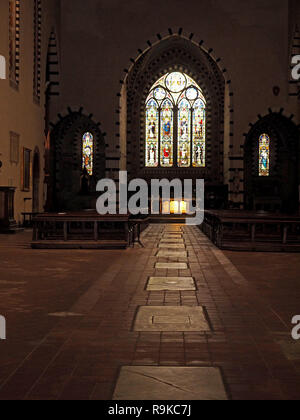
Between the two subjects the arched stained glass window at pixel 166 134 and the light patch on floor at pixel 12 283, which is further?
the arched stained glass window at pixel 166 134

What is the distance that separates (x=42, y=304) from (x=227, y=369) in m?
2.74

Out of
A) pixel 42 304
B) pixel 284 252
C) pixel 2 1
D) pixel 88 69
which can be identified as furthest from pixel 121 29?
pixel 42 304

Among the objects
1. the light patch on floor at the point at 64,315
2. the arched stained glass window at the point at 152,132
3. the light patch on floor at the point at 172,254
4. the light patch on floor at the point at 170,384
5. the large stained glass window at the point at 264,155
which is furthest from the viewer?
the arched stained glass window at the point at 152,132

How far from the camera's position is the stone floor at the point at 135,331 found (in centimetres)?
345

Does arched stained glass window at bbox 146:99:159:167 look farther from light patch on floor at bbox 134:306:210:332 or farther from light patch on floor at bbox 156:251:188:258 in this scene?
light patch on floor at bbox 134:306:210:332

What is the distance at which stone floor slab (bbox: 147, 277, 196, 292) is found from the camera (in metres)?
6.87

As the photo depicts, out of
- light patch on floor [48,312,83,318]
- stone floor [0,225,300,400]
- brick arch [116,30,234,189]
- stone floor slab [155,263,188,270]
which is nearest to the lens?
stone floor [0,225,300,400]

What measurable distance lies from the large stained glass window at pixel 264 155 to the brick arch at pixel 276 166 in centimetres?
19

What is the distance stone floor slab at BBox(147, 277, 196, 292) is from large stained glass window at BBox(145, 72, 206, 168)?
22725mm

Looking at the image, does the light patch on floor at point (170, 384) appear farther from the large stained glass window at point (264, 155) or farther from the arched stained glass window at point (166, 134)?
the arched stained glass window at point (166, 134)

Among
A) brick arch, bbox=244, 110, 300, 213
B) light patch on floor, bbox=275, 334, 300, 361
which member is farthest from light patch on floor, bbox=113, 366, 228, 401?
brick arch, bbox=244, 110, 300, 213

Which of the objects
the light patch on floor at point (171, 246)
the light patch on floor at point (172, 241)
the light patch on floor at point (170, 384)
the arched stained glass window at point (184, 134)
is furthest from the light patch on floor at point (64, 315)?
the arched stained glass window at point (184, 134)

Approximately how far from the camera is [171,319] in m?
5.20
